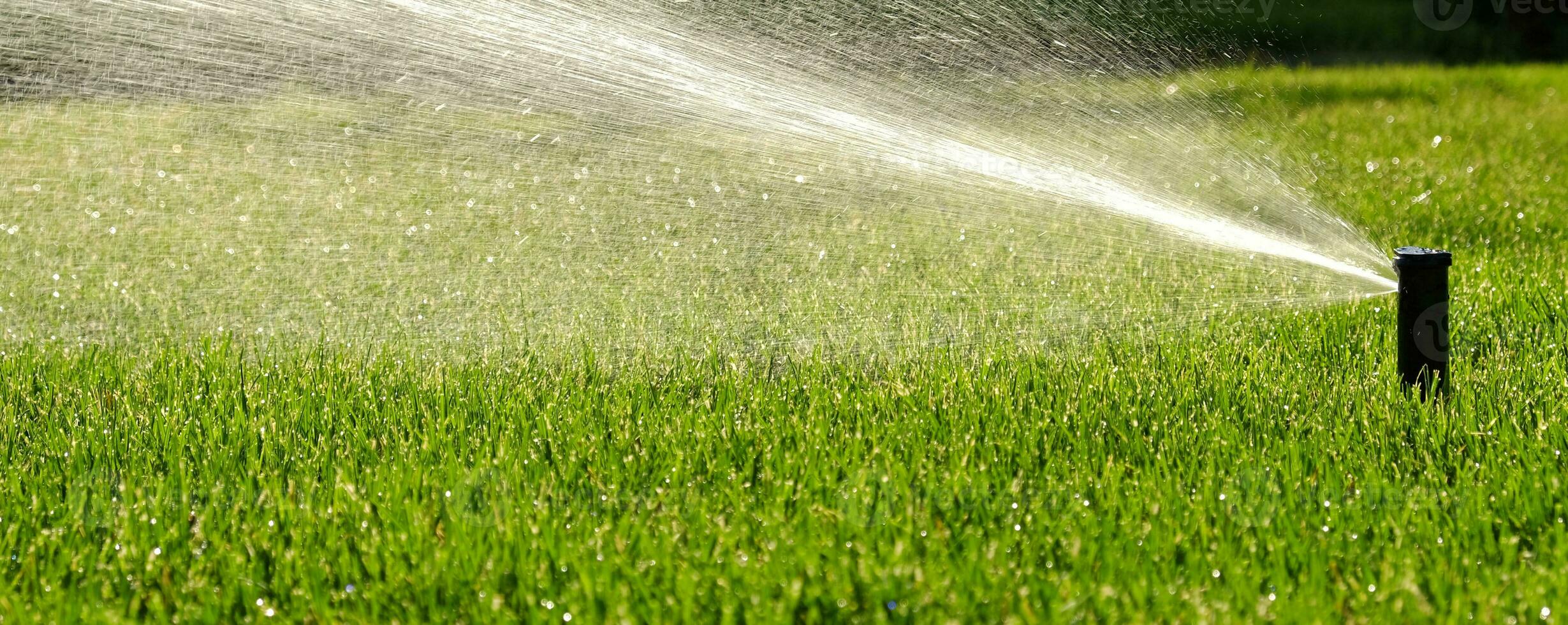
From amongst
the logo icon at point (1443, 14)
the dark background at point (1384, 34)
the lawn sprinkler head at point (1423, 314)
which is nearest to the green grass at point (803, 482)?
the lawn sprinkler head at point (1423, 314)

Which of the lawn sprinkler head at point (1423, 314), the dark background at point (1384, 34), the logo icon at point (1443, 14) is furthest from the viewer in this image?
the logo icon at point (1443, 14)

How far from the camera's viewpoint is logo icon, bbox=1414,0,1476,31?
1499cm

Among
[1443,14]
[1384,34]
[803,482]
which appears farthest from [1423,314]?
[1443,14]

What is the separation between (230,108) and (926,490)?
5783mm

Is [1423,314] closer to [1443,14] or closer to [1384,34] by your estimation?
[1384,34]

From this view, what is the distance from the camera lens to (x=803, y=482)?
7.10ft

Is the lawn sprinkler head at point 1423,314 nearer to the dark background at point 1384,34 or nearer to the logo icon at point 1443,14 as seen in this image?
the dark background at point 1384,34

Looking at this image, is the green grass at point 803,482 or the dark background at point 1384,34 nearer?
the green grass at point 803,482

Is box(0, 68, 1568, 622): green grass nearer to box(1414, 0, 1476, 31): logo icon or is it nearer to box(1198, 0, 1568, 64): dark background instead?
box(1198, 0, 1568, 64): dark background

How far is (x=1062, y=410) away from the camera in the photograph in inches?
98.3

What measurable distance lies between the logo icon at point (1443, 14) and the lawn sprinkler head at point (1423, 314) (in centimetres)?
1424

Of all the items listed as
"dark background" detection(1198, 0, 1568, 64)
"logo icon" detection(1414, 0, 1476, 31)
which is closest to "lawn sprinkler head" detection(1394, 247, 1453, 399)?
"dark background" detection(1198, 0, 1568, 64)

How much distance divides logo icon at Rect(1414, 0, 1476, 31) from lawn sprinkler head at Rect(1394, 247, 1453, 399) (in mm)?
14236

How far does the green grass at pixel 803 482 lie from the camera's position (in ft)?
5.91
